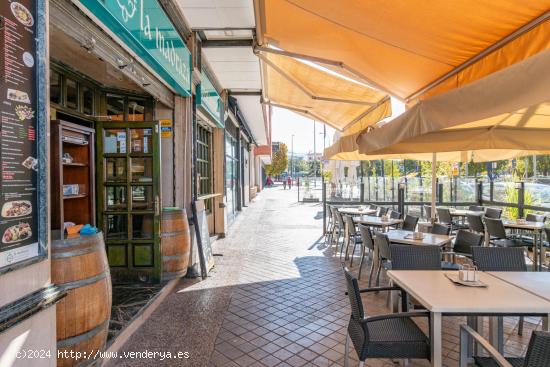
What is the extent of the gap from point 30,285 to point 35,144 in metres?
0.69

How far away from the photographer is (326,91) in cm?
→ 673

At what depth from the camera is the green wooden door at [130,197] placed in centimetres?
434

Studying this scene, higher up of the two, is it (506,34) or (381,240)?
(506,34)

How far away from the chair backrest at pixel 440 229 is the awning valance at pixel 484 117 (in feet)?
3.61

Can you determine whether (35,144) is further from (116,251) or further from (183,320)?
(116,251)

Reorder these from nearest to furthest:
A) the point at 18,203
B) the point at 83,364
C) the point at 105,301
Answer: the point at 18,203, the point at 83,364, the point at 105,301

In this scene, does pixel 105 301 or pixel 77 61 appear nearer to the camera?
pixel 105 301

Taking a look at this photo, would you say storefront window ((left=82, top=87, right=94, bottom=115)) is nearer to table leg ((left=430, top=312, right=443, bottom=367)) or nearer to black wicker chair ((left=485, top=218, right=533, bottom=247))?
table leg ((left=430, top=312, right=443, bottom=367))

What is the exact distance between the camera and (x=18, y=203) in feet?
5.25

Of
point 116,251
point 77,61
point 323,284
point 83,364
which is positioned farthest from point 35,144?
point 323,284

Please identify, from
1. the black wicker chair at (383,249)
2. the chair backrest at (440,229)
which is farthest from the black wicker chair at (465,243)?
the black wicker chair at (383,249)

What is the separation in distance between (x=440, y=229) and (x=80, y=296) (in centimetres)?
441

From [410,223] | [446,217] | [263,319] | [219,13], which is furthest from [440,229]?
[219,13]

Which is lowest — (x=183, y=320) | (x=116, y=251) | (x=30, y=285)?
(x=183, y=320)
